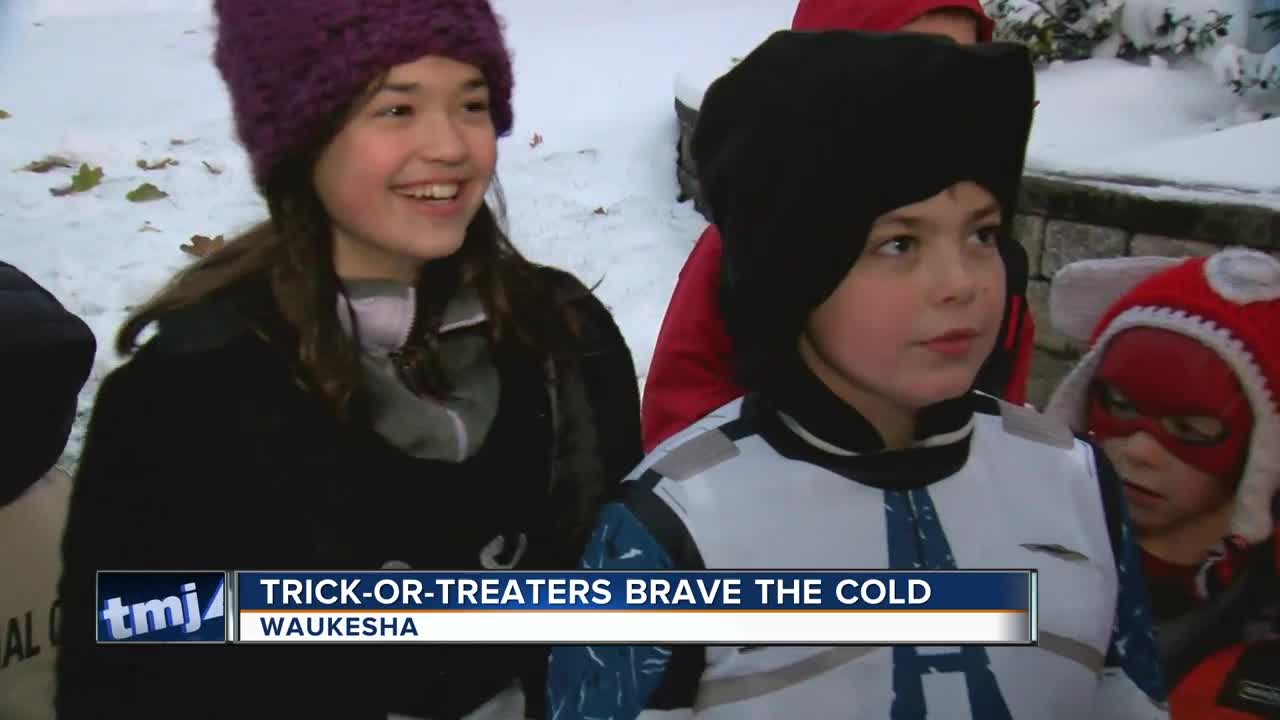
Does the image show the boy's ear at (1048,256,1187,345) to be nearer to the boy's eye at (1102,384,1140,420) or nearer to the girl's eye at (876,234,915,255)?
the boy's eye at (1102,384,1140,420)

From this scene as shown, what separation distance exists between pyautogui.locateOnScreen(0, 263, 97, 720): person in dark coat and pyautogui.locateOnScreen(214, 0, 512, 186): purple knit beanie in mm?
273

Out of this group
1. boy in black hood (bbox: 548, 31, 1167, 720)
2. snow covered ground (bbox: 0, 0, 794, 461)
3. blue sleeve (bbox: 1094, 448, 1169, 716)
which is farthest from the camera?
snow covered ground (bbox: 0, 0, 794, 461)

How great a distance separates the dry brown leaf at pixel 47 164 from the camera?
1.72 m

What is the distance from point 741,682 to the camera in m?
0.80

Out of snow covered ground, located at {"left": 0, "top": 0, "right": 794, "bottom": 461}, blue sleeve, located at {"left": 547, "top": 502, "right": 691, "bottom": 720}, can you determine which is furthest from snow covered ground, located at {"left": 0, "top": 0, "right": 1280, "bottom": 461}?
blue sleeve, located at {"left": 547, "top": 502, "right": 691, "bottom": 720}

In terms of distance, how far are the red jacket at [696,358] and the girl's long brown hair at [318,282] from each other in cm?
27

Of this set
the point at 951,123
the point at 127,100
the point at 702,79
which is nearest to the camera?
the point at 951,123

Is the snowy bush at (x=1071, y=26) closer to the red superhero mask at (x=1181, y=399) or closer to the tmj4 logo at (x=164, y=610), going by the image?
the red superhero mask at (x=1181, y=399)

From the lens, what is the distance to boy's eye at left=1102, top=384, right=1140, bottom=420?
1.12 metres

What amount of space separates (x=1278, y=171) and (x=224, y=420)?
1898 mm

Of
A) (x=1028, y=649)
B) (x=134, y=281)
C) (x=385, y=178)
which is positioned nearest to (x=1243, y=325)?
(x=1028, y=649)

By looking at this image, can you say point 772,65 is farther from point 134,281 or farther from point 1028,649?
point 134,281

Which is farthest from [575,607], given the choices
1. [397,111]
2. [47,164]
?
[47,164]

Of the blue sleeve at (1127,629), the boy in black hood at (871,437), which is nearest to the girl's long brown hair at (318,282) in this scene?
the boy in black hood at (871,437)
